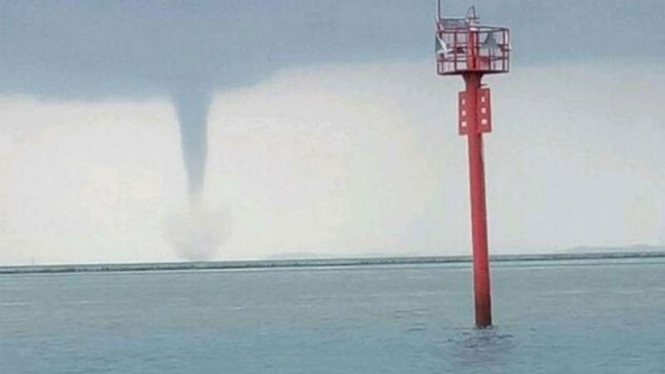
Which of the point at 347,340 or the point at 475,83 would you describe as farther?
the point at 347,340

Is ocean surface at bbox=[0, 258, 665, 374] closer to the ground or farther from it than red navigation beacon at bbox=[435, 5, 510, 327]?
closer to the ground

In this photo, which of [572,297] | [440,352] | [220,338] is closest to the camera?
[440,352]

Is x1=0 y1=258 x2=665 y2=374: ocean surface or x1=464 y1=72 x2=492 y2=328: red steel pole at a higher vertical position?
x1=464 y1=72 x2=492 y2=328: red steel pole

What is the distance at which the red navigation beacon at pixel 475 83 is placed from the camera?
4606 centimetres

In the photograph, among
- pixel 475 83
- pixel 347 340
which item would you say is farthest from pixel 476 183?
pixel 347 340

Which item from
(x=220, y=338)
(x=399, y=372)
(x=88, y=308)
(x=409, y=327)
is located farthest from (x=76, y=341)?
(x=88, y=308)

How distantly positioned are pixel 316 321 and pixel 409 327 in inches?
361

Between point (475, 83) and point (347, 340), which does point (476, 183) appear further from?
point (347, 340)

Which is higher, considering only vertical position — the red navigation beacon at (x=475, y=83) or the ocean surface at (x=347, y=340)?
the red navigation beacon at (x=475, y=83)

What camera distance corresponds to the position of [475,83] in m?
46.2

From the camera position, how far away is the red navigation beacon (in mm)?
46062

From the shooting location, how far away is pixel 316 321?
238 ft

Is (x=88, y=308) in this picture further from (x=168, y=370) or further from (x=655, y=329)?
(x=168, y=370)

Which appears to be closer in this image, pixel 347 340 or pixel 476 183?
pixel 476 183
